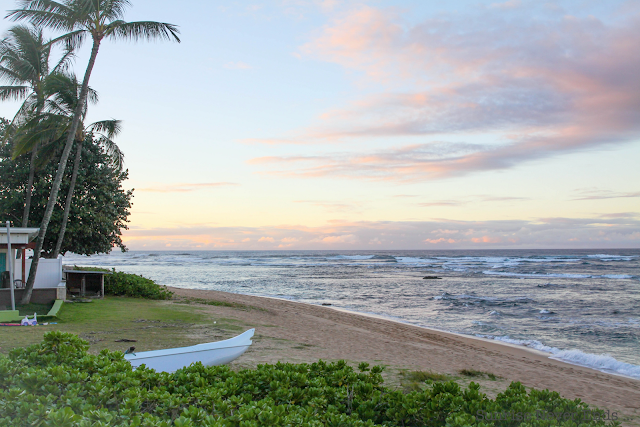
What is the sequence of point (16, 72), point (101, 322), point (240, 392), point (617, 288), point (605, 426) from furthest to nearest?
point (617, 288) → point (16, 72) → point (101, 322) → point (240, 392) → point (605, 426)

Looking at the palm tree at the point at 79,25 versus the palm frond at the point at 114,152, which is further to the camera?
the palm frond at the point at 114,152

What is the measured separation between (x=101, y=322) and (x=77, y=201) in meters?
9.05

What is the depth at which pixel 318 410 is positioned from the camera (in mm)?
3822

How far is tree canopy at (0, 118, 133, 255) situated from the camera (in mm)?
17969

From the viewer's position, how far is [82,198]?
1862cm

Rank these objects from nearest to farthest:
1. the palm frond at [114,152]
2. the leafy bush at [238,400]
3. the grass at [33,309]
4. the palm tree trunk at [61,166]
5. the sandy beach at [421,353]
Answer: the leafy bush at [238,400] < the sandy beach at [421,353] < the grass at [33,309] < the palm tree trunk at [61,166] < the palm frond at [114,152]

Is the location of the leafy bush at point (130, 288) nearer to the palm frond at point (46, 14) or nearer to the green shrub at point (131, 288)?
the green shrub at point (131, 288)

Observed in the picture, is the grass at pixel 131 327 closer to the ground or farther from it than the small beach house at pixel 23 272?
closer to the ground


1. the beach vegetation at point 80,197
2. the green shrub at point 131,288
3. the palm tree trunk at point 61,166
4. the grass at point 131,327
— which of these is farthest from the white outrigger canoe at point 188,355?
the beach vegetation at point 80,197

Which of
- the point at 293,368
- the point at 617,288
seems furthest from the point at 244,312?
the point at 617,288

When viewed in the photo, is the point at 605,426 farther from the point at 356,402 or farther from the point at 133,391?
the point at 133,391

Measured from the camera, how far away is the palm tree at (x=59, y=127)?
14758 mm

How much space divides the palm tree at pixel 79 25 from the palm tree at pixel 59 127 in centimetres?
230

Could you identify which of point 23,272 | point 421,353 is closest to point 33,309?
point 23,272
